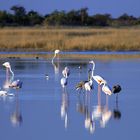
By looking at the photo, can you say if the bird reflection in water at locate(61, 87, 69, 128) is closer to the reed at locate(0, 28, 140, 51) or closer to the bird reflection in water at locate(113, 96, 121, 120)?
the bird reflection in water at locate(113, 96, 121, 120)

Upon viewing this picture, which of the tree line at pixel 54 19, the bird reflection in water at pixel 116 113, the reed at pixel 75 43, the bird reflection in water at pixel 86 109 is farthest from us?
the tree line at pixel 54 19

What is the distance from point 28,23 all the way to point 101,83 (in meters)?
50.0

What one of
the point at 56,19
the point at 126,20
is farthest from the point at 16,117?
the point at 126,20

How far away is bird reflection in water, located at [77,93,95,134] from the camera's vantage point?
1301 centimetres

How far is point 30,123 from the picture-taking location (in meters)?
13.3

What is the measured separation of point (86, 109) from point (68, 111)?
1.65ft

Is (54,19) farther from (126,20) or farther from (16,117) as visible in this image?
(16,117)

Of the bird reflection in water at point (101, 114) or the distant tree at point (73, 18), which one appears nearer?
the bird reflection in water at point (101, 114)

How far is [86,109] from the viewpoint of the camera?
49.3 feet

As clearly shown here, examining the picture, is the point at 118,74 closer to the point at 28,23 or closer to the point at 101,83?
the point at 101,83

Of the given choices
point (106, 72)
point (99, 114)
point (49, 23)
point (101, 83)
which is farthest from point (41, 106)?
point (49, 23)

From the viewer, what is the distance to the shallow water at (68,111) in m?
12.4

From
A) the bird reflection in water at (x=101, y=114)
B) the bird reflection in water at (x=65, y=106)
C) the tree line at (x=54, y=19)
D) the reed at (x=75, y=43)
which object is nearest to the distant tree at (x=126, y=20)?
the tree line at (x=54, y=19)

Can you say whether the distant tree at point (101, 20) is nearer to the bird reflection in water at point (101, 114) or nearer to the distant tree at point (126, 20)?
the distant tree at point (126, 20)
